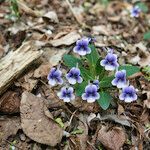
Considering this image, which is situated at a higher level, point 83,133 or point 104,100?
point 104,100

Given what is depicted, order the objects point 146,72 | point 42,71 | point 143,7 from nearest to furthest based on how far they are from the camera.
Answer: point 42,71 < point 146,72 < point 143,7

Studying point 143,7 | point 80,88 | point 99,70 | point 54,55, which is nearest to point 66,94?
point 80,88

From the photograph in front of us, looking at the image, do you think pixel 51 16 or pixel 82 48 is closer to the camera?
pixel 82 48

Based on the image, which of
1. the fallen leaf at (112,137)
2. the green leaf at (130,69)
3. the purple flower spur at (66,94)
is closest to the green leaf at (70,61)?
the purple flower spur at (66,94)

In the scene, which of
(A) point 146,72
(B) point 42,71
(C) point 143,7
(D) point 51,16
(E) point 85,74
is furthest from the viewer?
(C) point 143,7

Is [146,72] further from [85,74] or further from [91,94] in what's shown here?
[91,94]

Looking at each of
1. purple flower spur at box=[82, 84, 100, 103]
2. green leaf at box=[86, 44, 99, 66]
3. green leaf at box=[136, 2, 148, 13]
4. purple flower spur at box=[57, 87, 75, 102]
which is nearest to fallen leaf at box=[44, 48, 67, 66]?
green leaf at box=[86, 44, 99, 66]
